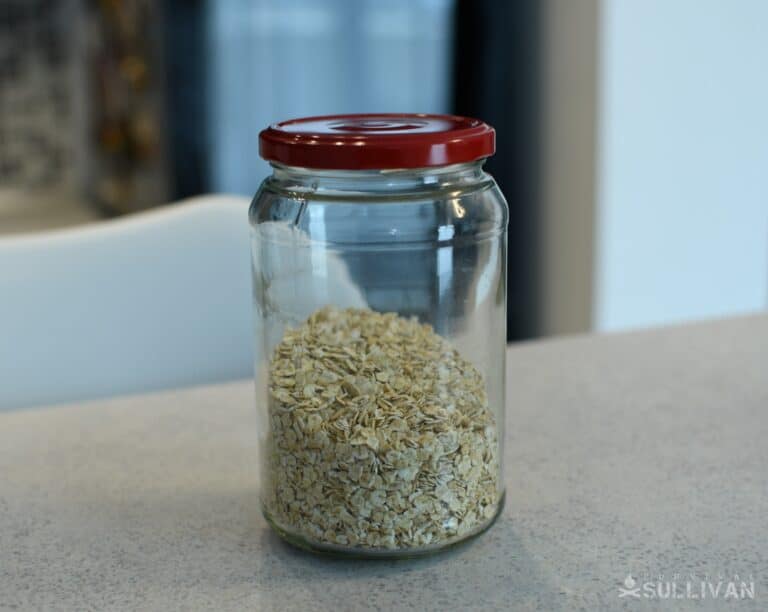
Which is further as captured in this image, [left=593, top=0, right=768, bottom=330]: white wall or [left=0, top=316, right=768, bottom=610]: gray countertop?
[left=593, top=0, right=768, bottom=330]: white wall

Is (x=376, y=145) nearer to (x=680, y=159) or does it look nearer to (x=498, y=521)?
(x=498, y=521)

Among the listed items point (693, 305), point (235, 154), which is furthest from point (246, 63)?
point (693, 305)

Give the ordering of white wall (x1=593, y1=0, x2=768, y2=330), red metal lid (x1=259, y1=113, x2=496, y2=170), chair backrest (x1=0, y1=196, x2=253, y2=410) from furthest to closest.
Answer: white wall (x1=593, y1=0, x2=768, y2=330), chair backrest (x1=0, y1=196, x2=253, y2=410), red metal lid (x1=259, y1=113, x2=496, y2=170)

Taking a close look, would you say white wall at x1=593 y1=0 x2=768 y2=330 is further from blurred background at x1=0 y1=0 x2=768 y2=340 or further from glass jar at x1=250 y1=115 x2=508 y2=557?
glass jar at x1=250 y1=115 x2=508 y2=557

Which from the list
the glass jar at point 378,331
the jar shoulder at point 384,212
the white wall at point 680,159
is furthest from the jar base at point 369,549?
the white wall at point 680,159

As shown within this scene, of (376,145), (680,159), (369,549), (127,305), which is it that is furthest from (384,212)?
(680,159)

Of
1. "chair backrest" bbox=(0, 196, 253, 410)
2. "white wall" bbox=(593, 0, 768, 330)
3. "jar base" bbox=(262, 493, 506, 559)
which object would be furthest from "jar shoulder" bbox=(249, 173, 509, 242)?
"white wall" bbox=(593, 0, 768, 330)

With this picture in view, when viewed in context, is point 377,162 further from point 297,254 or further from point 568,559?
point 568,559
